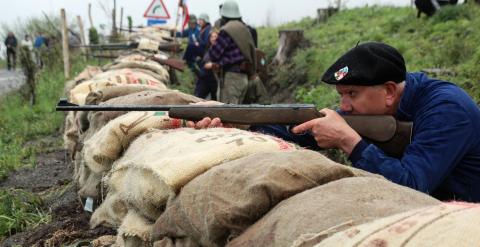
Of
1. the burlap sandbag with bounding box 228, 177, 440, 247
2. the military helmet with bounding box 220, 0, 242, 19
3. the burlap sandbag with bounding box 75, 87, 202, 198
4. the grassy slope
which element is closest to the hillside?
the grassy slope

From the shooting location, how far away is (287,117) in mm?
2865

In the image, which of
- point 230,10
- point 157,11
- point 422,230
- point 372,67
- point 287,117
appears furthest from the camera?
point 157,11

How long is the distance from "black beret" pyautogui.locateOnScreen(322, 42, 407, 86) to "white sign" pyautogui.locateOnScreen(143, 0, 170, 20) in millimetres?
12997

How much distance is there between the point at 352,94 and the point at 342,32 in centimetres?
1037

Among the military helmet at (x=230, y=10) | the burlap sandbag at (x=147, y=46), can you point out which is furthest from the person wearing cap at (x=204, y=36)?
the military helmet at (x=230, y=10)

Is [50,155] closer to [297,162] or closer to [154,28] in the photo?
[297,162]

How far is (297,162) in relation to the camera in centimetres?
199

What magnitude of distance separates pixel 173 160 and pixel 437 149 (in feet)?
3.51

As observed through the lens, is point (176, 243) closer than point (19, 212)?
Yes

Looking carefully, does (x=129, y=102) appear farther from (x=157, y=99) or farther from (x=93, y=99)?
(x=93, y=99)

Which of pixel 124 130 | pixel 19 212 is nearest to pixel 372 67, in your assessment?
pixel 124 130

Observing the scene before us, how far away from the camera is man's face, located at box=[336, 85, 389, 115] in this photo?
8.77 ft

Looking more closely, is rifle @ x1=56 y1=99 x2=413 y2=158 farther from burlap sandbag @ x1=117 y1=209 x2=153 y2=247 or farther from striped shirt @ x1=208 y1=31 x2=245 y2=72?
striped shirt @ x1=208 y1=31 x2=245 y2=72

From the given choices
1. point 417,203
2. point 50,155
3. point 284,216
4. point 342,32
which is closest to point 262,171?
point 284,216
